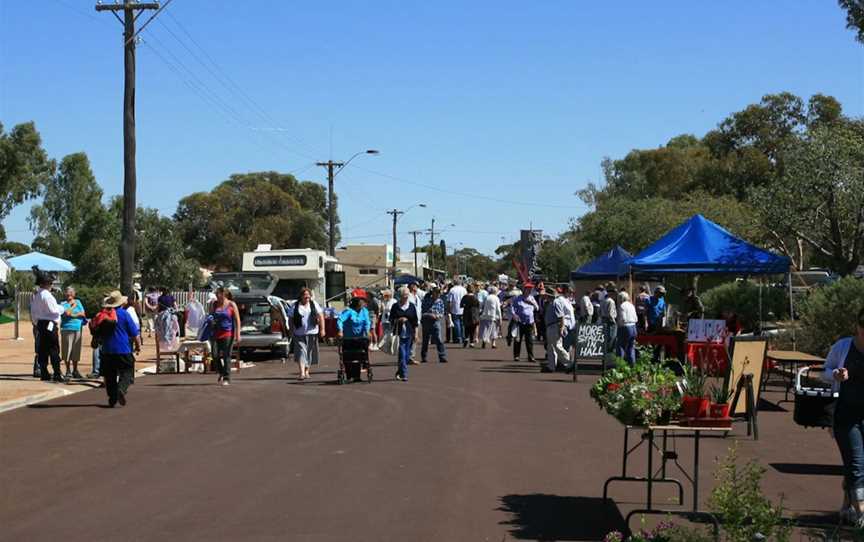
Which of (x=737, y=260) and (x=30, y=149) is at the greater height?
(x=30, y=149)

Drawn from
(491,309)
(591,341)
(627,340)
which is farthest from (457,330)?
(627,340)

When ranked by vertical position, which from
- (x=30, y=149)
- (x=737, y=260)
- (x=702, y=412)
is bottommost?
(x=702, y=412)

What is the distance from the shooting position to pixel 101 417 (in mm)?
14047

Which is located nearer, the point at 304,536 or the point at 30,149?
the point at 304,536

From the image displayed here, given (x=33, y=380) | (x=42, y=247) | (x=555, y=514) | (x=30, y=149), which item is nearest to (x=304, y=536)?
(x=555, y=514)

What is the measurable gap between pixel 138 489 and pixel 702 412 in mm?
4812

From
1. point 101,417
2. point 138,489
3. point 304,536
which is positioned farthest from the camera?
point 101,417

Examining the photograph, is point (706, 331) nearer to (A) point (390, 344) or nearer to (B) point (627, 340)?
(B) point (627, 340)

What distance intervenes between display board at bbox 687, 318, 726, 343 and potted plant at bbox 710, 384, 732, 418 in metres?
10.2

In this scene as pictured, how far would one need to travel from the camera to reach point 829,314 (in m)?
19.8

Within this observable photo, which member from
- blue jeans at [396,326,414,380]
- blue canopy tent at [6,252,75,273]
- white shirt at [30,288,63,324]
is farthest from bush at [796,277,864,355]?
blue canopy tent at [6,252,75,273]

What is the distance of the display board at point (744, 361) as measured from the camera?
10.4 meters

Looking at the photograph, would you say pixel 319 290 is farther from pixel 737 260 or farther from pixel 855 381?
pixel 855 381

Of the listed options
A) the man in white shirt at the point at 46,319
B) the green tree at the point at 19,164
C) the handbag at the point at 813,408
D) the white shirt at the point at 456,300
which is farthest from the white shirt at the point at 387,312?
the green tree at the point at 19,164
